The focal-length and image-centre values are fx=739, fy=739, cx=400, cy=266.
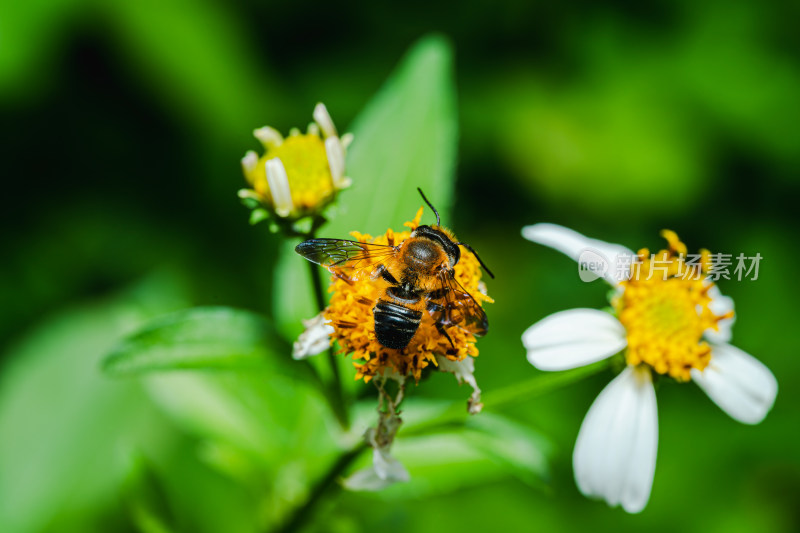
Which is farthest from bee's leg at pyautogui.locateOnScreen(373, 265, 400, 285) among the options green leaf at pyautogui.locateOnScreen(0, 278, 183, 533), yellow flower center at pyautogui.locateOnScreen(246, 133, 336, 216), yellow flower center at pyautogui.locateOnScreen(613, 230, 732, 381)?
green leaf at pyautogui.locateOnScreen(0, 278, 183, 533)

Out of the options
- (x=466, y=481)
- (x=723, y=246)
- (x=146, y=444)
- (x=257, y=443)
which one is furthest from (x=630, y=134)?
(x=146, y=444)

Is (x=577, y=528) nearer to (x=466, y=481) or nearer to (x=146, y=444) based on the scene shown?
(x=466, y=481)

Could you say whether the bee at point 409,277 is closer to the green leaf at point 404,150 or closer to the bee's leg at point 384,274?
the bee's leg at point 384,274

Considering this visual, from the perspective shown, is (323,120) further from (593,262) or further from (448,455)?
(448,455)

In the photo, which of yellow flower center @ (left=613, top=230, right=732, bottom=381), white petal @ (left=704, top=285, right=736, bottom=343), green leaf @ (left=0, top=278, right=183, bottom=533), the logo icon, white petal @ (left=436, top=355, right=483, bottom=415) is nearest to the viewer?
white petal @ (left=436, top=355, right=483, bottom=415)

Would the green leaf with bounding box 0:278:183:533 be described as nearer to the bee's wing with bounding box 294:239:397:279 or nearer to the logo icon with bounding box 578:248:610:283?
the bee's wing with bounding box 294:239:397:279

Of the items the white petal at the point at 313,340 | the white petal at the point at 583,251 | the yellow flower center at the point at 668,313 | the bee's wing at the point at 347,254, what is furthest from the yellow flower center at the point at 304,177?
the yellow flower center at the point at 668,313

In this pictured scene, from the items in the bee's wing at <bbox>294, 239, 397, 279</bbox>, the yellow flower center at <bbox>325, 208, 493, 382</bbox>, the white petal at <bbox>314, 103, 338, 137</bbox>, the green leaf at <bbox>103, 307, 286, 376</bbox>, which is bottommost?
the green leaf at <bbox>103, 307, 286, 376</bbox>
